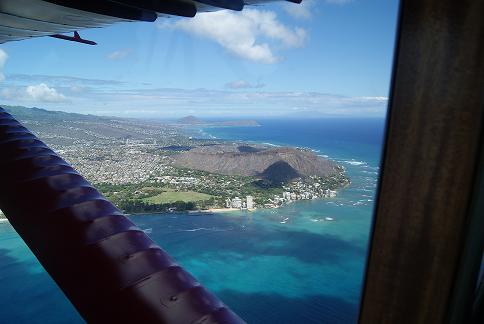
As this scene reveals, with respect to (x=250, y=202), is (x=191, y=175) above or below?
above

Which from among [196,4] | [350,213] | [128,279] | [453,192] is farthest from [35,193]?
[350,213]

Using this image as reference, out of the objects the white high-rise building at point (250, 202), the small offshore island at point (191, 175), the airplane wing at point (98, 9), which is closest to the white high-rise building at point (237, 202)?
the small offshore island at point (191, 175)

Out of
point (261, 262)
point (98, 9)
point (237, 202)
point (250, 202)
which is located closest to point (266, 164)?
point (250, 202)

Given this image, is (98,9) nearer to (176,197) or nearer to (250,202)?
(176,197)

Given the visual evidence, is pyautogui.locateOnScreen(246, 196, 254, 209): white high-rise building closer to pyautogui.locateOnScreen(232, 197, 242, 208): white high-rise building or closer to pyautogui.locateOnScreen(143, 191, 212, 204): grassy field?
pyautogui.locateOnScreen(232, 197, 242, 208): white high-rise building

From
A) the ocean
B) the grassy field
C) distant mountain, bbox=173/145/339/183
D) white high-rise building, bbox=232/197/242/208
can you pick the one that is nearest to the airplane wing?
the ocean

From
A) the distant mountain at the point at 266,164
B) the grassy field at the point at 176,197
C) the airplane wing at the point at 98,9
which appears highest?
the airplane wing at the point at 98,9

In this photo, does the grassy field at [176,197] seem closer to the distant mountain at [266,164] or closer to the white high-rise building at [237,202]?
the white high-rise building at [237,202]
